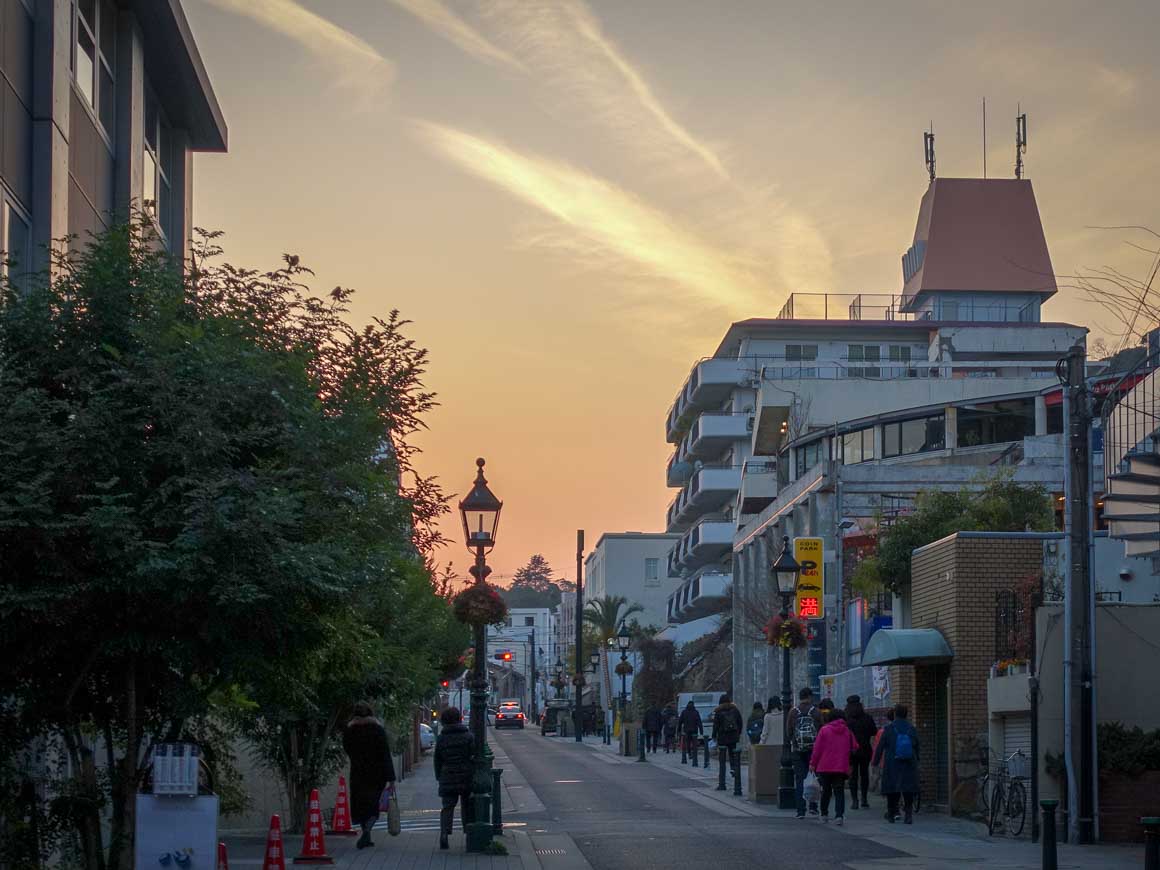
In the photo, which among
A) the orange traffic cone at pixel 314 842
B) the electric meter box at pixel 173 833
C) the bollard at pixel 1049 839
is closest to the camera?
the electric meter box at pixel 173 833

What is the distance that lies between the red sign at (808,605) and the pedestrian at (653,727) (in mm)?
10605

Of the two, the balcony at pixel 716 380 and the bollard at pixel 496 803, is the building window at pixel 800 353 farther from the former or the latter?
the bollard at pixel 496 803

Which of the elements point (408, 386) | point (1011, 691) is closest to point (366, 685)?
point (408, 386)

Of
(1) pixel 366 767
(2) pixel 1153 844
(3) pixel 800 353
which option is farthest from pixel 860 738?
(3) pixel 800 353

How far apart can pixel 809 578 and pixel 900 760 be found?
20.7 m

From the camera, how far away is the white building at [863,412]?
47625mm

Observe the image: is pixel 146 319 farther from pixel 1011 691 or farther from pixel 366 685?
pixel 1011 691

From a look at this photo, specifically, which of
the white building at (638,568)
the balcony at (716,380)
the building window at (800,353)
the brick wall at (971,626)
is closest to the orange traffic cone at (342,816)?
the brick wall at (971,626)

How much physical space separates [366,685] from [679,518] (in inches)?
2863

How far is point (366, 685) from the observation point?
21844 mm

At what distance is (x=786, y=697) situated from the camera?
89.4 feet

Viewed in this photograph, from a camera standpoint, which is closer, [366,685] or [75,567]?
[75,567]

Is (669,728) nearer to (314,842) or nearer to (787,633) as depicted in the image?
(787,633)

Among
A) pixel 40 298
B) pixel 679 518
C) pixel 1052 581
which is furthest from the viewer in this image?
pixel 679 518
